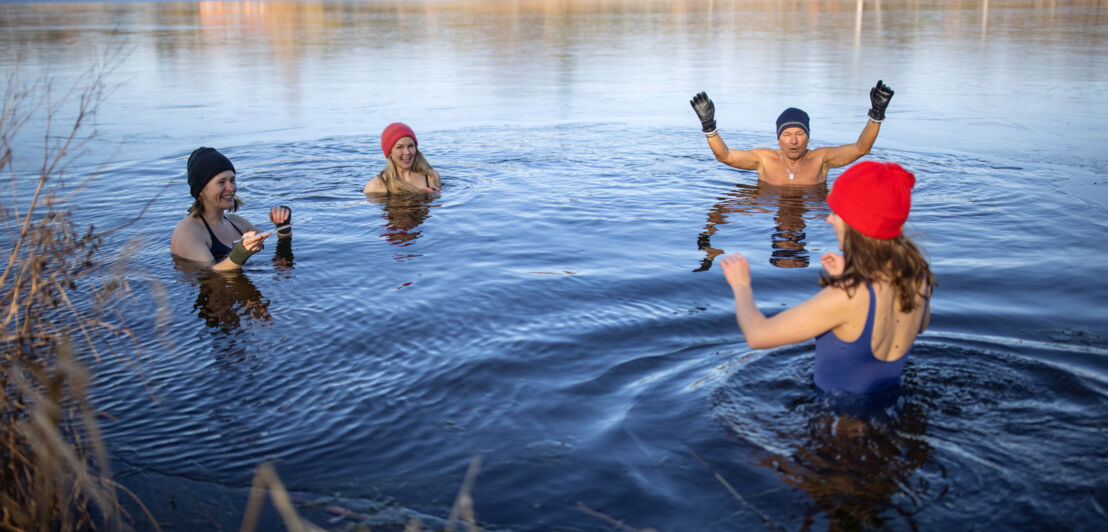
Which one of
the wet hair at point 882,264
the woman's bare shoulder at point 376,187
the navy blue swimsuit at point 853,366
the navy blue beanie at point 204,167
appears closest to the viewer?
the wet hair at point 882,264

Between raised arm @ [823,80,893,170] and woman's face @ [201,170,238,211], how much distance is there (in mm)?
6281

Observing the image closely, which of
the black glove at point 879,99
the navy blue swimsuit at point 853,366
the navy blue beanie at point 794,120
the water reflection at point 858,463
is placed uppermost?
the black glove at point 879,99

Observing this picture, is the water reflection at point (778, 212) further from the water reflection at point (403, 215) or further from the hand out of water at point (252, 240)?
the hand out of water at point (252, 240)

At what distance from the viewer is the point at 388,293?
7.17 meters

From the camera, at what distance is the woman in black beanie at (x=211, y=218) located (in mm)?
7383

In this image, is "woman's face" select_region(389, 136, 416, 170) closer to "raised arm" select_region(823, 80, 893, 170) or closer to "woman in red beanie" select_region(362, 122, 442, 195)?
"woman in red beanie" select_region(362, 122, 442, 195)

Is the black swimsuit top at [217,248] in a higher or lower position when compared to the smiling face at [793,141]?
lower

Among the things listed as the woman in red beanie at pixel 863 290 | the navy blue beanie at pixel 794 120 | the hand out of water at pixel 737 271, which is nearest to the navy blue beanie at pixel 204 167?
the hand out of water at pixel 737 271

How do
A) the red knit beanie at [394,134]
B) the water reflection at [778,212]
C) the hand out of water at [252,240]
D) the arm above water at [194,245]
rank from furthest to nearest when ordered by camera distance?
the red knit beanie at [394,134] < the water reflection at [778,212] < the arm above water at [194,245] < the hand out of water at [252,240]

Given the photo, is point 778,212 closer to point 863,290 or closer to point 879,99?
point 879,99

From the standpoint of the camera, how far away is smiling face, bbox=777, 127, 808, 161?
9.89 meters

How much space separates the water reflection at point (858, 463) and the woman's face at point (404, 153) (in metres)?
6.49

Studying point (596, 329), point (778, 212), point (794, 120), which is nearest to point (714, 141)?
point (794, 120)

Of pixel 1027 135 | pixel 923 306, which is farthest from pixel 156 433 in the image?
pixel 1027 135
